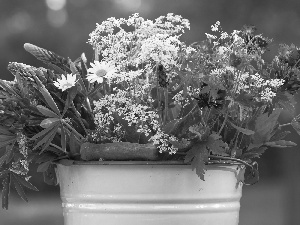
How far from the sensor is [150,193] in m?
1.47

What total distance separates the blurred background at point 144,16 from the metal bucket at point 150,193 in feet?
13.7

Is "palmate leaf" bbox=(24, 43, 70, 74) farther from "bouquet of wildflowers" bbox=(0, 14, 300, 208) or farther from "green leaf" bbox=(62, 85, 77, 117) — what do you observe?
"green leaf" bbox=(62, 85, 77, 117)

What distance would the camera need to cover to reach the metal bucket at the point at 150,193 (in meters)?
1.46

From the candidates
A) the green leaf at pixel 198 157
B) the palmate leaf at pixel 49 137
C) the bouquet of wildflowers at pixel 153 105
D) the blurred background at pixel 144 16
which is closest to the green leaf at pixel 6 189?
the bouquet of wildflowers at pixel 153 105

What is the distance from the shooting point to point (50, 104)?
1.46 m

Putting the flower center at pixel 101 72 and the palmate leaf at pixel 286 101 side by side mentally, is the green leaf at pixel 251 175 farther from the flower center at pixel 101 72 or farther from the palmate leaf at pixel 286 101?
the flower center at pixel 101 72

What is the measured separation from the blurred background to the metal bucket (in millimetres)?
4168

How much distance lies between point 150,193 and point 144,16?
552 cm

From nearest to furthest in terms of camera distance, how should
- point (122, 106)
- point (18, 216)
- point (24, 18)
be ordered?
1. point (122, 106)
2. point (24, 18)
3. point (18, 216)

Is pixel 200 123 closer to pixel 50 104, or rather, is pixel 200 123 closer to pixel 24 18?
pixel 50 104

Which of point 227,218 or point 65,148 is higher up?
point 65,148

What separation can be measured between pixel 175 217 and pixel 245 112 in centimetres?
28

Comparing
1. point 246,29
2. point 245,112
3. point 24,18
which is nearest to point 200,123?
point 245,112

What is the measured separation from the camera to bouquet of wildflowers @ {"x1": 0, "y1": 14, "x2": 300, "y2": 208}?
1.44 meters
